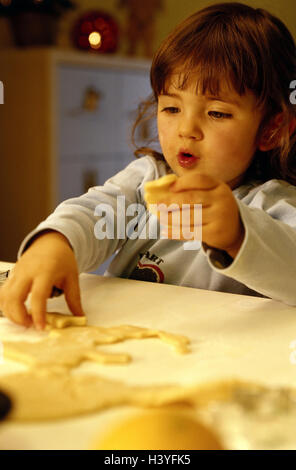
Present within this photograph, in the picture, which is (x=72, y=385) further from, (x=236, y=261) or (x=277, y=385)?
(x=236, y=261)

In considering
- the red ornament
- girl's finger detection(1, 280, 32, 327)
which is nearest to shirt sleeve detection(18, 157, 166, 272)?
girl's finger detection(1, 280, 32, 327)

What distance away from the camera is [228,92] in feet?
2.82

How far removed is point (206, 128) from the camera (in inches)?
34.1

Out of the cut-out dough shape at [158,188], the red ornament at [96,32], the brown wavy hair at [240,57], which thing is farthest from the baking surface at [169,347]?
the red ornament at [96,32]

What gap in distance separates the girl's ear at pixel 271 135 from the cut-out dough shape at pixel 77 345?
0.51 metres

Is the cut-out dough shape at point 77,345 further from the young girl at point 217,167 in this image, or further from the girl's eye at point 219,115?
the girl's eye at point 219,115

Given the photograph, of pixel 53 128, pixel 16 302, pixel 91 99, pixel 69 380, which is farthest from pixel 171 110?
pixel 91 99

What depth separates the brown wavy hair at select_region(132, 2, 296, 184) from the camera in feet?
2.83

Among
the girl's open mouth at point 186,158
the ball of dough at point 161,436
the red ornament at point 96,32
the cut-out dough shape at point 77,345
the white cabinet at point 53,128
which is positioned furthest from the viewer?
the red ornament at point 96,32

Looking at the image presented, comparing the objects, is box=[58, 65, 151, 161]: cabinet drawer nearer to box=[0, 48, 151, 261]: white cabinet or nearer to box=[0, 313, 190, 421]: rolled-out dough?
box=[0, 48, 151, 261]: white cabinet

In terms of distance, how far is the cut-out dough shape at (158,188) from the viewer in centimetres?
57

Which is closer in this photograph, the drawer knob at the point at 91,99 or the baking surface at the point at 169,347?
the baking surface at the point at 169,347

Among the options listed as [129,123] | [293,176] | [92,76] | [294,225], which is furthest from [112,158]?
[294,225]
